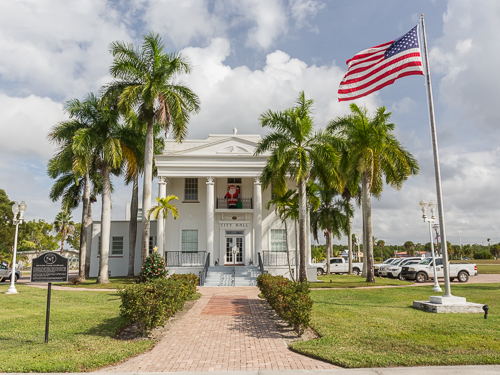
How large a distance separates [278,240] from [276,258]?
2.44 meters

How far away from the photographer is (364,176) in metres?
23.0

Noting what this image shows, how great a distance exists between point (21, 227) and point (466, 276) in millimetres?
57374

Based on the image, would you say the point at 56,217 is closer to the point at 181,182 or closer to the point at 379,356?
the point at 181,182

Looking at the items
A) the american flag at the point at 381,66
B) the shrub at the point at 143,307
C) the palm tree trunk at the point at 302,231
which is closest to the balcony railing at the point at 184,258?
the palm tree trunk at the point at 302,231

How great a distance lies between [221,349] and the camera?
7363 millimetres

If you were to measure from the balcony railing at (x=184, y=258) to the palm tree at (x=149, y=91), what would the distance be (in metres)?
4.48

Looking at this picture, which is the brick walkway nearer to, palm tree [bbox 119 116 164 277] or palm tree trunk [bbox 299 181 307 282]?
palm tree trunk [bbox 299 181 307 282]

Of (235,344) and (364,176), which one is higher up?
(364,176)

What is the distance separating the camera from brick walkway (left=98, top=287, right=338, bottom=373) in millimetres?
6234

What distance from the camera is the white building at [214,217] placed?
85.5ft

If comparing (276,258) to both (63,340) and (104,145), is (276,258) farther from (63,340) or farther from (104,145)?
(63,340)

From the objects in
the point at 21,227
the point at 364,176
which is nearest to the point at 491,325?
the point at 364,176

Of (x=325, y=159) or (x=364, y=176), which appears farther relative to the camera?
(x=364, y=176)

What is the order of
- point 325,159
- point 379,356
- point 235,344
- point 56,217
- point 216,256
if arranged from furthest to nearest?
point 56,217
point 216,256
point 325,159
point 235,344
point 379,356
